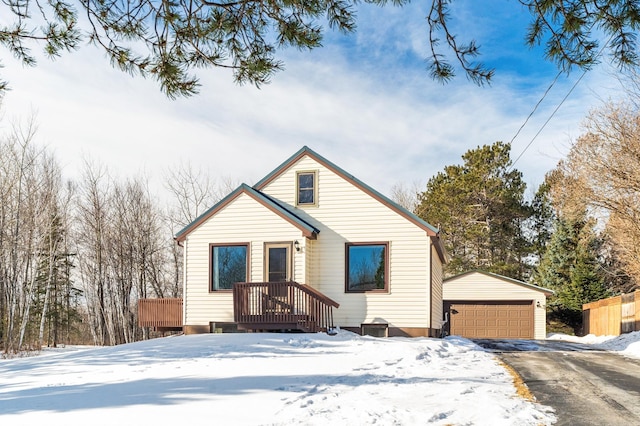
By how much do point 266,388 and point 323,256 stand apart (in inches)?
386

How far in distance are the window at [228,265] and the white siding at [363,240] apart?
6.60ft

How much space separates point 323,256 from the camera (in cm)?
1745

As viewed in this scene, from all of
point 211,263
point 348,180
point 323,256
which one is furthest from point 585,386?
point 211,263

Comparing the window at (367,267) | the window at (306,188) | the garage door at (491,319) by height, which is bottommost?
the garage door at (491,319)

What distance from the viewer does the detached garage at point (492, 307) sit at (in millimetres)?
26328

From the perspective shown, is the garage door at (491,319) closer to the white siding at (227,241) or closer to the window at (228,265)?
the white siding at (227,241)

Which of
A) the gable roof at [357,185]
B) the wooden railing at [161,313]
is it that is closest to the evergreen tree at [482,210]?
the gable roof at [357,185]

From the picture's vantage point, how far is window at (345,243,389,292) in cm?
1706

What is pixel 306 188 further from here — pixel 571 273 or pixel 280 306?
pixel 571 273

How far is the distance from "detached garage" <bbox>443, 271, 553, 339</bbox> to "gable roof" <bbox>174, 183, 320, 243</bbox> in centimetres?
1188

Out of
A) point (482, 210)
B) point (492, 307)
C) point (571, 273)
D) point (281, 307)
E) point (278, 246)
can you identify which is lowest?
point (492, 307)

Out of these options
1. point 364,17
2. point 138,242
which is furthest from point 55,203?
point 364,17

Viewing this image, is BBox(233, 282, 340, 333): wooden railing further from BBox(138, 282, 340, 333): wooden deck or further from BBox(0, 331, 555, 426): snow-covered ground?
BBox(0, 331, 555, 426): snow-covered ground

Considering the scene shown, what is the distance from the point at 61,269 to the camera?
33.6 metres
